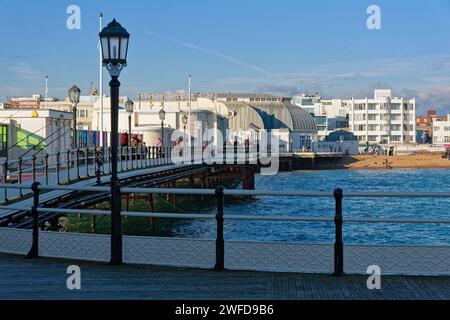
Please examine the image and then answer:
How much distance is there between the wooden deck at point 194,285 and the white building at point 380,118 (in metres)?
177

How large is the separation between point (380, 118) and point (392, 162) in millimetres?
33076

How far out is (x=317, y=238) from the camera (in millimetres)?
36844

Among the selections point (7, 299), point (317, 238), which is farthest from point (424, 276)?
point (317, 238)

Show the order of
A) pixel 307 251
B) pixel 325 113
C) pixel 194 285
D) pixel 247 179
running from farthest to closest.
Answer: pixel 325 113, pixel 247 179, pixel 307 251, pixel 194 285

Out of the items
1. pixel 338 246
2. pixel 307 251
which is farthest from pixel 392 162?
pixel 338 246

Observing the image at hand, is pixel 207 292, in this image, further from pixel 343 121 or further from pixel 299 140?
pixel 343 121

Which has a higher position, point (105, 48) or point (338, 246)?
point (105, 48)

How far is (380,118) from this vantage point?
186125mm

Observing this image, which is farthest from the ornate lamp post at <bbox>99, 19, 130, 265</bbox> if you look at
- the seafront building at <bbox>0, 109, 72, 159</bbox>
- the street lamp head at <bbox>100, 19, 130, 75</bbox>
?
the seafront building at <bbox>0, 109, 72, 159</bbox>

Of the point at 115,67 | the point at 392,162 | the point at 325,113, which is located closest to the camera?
the point at 115,67

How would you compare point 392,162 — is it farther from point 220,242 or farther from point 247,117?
point 220,242

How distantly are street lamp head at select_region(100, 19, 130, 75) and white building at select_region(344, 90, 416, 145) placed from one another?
176 m

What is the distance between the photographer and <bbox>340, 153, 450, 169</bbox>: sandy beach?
15150cm
